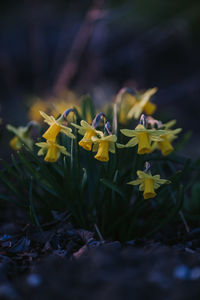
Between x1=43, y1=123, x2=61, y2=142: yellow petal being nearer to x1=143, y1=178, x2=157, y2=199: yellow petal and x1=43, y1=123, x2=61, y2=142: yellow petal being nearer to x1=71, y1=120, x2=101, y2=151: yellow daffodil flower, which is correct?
x1=71, y1=120, x2=101, y2=151: yellow daffodil flower

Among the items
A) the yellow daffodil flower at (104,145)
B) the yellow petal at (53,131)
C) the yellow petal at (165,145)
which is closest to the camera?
the yellow daffodil flower at (104,145)

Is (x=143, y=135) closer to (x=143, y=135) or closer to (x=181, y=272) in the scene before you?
(x=143, y=135)

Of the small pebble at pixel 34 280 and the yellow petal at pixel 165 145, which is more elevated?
the yellow petal at pixel 165 145

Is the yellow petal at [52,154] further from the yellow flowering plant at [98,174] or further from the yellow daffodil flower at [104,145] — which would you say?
the yellow daffodil flower at [104,145]

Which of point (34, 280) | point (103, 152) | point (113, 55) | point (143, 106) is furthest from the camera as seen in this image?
point (113, 55)

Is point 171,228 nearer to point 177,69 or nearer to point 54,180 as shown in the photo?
point 54,180

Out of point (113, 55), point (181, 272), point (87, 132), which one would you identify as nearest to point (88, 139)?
point (87, 132)

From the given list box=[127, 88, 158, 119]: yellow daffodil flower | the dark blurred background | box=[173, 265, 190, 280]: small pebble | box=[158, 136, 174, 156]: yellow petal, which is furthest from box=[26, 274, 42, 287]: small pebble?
the dark blurred background

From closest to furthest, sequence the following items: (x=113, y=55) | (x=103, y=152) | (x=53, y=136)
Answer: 1. (x=103, y=152)
2. (x=53, y=136)
3. (x=113, y=55)

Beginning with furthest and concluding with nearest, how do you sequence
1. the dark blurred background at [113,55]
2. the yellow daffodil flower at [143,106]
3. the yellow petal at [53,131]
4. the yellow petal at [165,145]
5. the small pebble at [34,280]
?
the dark blurred background at [113,55], the yellow daffodil flower at [143,106], the yellow petal at [165,145], the yellow petal at [53,131], the small pebble at [34,280]

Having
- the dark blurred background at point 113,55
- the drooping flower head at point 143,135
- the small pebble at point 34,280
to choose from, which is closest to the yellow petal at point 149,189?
the drooping flower head at point 143,135
